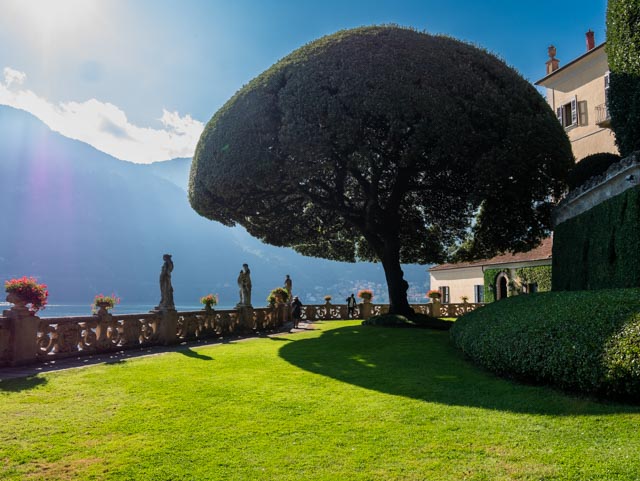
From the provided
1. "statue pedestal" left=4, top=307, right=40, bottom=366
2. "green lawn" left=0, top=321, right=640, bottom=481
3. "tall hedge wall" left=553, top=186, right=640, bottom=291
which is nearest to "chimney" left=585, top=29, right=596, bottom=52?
"tall hedge wall" left=553, top=186, right=640, bottom=291

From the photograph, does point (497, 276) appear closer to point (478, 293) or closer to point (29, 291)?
point (478, 293)

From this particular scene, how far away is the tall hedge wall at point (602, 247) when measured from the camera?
10.3 meters

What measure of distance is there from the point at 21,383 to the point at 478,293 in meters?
34.6

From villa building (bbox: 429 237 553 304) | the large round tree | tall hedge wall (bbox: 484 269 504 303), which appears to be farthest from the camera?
tall hedge wall (bbox: 484 269 504 303)

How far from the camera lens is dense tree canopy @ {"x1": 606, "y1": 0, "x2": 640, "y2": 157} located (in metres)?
13.5

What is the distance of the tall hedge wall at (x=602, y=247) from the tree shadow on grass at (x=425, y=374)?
4285mm

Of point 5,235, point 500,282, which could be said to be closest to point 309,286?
point 5,235

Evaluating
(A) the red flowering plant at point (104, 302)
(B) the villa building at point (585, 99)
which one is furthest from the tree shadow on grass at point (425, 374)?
(B) the villa building at point (585, 99)

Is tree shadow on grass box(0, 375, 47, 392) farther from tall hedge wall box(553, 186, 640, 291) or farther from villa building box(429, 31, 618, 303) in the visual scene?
villa building box(429, 31, 618, 303)

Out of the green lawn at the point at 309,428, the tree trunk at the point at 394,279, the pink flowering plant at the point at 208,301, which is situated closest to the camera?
the green lawn at the point at 309,428

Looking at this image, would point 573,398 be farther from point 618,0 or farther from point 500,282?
point 500,282

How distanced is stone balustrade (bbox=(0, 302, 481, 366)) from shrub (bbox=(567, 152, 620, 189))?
14.6 meters

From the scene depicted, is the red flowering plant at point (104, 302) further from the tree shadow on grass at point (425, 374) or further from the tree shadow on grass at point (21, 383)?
the tree shadow on grass at point (425, 374)

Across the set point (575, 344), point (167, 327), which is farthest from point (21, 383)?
point (575, 344)
